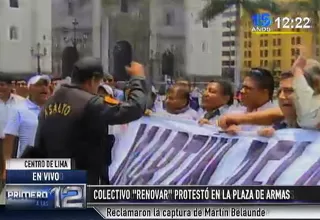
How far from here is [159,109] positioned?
5086 mm

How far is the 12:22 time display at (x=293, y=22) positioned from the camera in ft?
16.4

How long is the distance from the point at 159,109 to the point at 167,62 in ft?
1.21

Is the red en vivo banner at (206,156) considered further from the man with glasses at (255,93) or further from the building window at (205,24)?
the building window at (205,24)

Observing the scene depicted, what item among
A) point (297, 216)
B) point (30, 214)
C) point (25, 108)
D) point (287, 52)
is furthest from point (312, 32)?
point (30, 214)

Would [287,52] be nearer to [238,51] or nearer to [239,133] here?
[238,51]

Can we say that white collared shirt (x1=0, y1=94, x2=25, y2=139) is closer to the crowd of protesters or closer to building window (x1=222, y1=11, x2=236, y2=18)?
the crowd of protesters

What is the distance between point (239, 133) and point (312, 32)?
3.10 feet

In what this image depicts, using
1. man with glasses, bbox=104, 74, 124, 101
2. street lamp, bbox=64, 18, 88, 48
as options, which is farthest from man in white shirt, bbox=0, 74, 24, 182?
man with glasses, bbox=104, 74, 124, 101

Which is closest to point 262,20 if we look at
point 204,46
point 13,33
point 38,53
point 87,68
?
point 204,46

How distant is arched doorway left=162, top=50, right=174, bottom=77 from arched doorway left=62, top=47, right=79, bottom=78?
2.18ft

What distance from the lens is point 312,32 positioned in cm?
501

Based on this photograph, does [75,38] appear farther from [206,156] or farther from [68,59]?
[206,156]

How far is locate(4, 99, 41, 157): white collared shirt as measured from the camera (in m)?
5.07

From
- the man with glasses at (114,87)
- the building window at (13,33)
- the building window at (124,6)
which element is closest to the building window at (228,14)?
the building window at (124,6)
